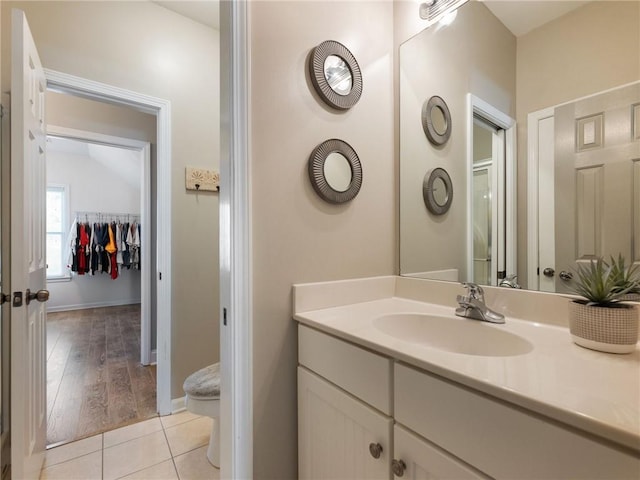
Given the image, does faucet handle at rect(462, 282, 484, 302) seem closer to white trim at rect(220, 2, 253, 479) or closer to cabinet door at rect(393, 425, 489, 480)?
cabinet door at rect(393, 425, 489, 480)

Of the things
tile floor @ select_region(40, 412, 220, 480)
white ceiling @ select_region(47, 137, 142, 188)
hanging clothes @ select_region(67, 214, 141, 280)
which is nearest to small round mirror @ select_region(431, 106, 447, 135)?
tile floor @ select_region(40, 412, 220, 480)

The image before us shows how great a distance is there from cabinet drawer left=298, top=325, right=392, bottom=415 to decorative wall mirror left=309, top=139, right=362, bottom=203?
0.54m

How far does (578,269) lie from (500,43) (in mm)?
887

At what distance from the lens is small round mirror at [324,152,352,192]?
123 cm

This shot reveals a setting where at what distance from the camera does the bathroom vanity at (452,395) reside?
502 millimetres

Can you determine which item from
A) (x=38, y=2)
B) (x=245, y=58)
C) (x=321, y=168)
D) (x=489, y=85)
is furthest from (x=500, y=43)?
(x=38, y=2)

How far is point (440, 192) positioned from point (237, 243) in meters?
0.97

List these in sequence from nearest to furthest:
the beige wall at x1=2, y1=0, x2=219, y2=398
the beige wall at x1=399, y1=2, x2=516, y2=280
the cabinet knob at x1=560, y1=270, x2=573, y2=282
→ the cabinet knob at x1=560, y1=270, x2=573, y2=282
the beige wall at x1=399, y1=2, x2=516, y2=280
the beige wall at x1=2, y1=0, x2=219, y2=398

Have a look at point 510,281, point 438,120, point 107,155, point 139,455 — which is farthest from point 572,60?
point 107,155

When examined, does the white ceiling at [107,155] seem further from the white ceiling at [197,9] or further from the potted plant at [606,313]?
the potted plant at [606,313]

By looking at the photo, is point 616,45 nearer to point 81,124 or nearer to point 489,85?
point 489,85

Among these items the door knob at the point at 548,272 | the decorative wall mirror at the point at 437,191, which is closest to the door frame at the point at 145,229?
the decorative wall mirror at the point at 437,191

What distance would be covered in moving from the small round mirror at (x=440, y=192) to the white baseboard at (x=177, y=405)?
6.79ft

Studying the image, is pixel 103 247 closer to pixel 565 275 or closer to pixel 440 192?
pixel 440 192
